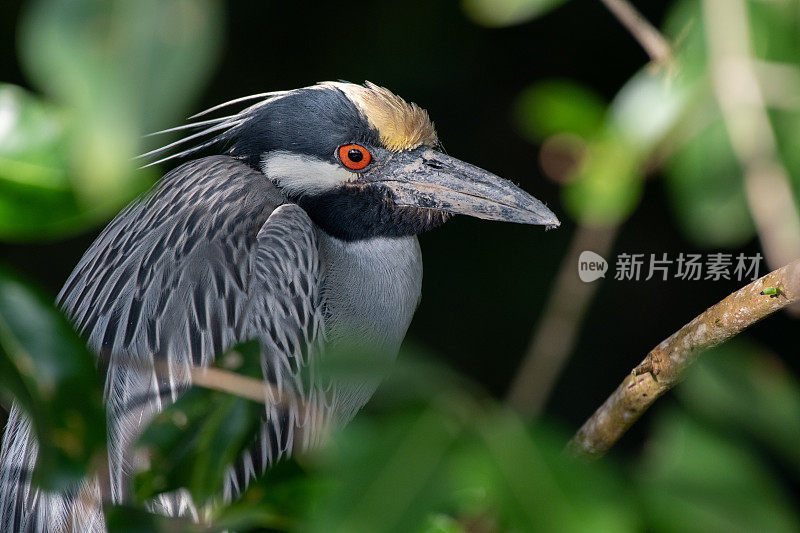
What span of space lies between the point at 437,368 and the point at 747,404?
0.22m

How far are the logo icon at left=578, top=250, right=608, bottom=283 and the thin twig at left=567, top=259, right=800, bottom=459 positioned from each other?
2.79 ft

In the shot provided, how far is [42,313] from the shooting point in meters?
0.61

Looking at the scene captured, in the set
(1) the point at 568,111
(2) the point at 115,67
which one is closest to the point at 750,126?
(1) the point at 568,111

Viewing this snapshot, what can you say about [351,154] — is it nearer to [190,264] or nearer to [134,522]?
[190,264]

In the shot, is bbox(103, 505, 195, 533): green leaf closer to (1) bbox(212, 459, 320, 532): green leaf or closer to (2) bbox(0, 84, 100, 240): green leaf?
(1) bbox(212, 459, 320, 532): green leaf

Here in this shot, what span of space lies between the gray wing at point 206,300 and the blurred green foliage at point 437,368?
107cm

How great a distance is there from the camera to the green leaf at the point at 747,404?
0.58 meters

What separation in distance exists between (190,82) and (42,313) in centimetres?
27

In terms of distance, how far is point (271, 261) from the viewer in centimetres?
192

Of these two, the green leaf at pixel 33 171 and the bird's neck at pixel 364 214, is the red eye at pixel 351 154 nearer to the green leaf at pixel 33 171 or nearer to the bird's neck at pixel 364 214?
the bird's neck at pixel 364 214

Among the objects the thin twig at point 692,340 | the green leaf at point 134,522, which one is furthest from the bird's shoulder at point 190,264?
the green leaf at point 134,522

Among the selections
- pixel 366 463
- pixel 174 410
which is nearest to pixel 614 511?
pixel 366 463

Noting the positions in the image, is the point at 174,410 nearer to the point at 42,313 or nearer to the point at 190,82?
the point at 42,313

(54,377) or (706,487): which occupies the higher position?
(706,487)
